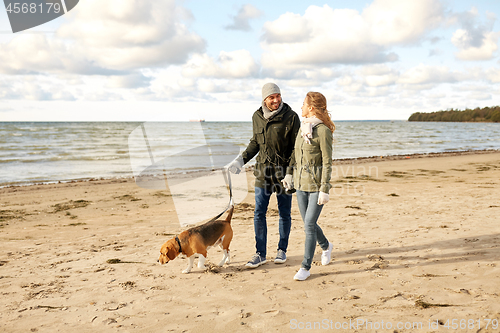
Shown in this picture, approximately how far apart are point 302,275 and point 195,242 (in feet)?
4.44

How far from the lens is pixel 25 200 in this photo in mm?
9758

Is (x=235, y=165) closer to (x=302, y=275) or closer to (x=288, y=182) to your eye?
(x=288, y=182)

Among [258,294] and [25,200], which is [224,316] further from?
[25,200]

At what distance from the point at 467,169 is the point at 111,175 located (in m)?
15.6

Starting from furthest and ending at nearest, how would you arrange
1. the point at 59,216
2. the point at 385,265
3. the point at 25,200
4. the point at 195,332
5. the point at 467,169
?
the point at 467,169, the point at 25,200, the point at 59,216, the point at 385,265, the point at 195,332

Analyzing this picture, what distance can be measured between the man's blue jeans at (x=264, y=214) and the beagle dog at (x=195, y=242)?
454mm

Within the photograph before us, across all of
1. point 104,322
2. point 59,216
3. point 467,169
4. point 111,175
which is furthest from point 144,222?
point 467,169

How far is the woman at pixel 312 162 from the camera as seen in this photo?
361 centimetres

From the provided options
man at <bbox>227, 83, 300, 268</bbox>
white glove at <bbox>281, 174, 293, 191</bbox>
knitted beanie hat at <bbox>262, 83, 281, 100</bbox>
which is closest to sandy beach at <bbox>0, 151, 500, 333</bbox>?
man at <bbox>227, 83, 300, 268</bbox>

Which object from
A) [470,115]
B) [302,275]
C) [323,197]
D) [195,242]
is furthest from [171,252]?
[470,115]

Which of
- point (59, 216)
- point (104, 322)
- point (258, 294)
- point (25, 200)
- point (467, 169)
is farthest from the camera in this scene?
point (467, 169)

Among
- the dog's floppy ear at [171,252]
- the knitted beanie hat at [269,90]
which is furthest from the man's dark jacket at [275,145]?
the dog's floppy ear at [171,252]

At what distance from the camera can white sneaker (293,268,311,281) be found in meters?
3.96

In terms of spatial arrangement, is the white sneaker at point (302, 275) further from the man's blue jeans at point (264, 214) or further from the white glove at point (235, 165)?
the white glove at point (235, 165)
